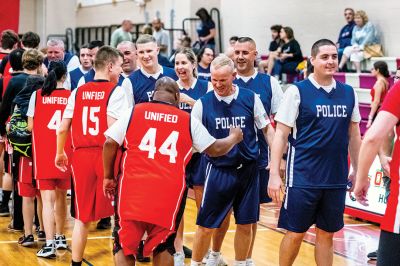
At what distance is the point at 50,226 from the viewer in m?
8.02

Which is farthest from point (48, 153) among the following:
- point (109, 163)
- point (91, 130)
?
point (109, 163)

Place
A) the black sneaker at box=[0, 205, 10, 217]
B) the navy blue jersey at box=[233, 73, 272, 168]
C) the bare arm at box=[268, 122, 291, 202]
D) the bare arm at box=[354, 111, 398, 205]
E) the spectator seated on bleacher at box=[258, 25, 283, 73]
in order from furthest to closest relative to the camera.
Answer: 1. the spectator seated on bleacher at box=[258, 25, 283, 73]
2. the black sneaker at box=[0, 205, 10, 217]
3. the navy blue jersey at box=[233, 73, 272, 168]
4. the bare arm at box=[268, 122, 291, 202]
5. the bare arm at box=[354, 111, 398, 205]

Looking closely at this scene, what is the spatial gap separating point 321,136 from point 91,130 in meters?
1.96

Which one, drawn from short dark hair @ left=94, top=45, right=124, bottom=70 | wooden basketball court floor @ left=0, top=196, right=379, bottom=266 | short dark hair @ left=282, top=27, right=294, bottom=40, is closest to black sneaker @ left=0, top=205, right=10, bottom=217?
wooden basketball court floor @ left=0, top=196, right=379, bottom=266

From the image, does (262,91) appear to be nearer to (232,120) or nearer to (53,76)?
(232,120)

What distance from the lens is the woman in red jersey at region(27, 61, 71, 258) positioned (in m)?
7.90

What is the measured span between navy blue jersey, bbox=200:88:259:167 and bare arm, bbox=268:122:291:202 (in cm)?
60

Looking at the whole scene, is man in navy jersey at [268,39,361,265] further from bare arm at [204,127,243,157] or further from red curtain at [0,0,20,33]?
red curtain at [0,0,20,33]

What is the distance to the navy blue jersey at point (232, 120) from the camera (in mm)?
6668

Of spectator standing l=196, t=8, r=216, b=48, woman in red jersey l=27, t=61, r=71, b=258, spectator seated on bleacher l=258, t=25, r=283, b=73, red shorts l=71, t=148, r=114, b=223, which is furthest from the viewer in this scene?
spectator standing l=196, t=8, r=216, b=48

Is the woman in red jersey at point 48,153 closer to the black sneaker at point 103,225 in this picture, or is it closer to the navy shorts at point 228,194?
the black sneaker at point 103,225

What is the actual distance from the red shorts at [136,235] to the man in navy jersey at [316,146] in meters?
0.97

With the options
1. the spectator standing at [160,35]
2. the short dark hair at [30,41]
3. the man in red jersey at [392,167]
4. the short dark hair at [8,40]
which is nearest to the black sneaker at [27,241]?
the short dark hair at [30,41]

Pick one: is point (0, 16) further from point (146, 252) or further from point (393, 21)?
point (146, 252)
